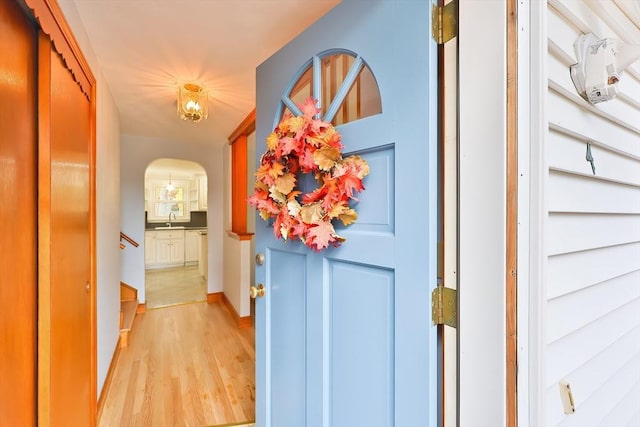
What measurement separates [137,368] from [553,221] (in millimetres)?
2784

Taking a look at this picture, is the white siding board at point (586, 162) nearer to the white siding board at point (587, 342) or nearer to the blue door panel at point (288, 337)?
the white siding board at point (587, 342)

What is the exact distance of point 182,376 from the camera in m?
2.14

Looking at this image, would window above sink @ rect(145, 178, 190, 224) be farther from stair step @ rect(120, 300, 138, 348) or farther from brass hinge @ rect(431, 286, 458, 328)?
brass hinge @ rect(431, 286, 458, 328)

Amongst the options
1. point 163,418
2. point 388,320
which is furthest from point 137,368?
point 388,320

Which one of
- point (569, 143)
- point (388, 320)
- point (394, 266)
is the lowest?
point (388, 320)

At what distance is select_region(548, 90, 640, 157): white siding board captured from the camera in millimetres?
807

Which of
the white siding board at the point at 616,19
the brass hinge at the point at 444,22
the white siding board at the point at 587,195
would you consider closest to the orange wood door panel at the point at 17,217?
the brass hinge at the point at 444,22

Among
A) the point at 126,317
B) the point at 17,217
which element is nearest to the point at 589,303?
the point at 17,217

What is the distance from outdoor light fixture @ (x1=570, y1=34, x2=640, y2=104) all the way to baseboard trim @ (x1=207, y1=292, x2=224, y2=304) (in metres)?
3.99

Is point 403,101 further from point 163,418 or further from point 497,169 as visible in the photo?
point 163,418

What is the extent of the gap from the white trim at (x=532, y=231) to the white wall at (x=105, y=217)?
1824mm

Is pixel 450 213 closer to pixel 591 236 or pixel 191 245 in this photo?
pixel 591 236

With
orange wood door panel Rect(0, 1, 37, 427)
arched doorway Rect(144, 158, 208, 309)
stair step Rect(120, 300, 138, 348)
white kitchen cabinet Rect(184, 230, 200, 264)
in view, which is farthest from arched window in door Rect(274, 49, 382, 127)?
white kitchen cabinet Rect(184, 230, 200, 264)

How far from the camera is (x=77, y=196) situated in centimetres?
136
